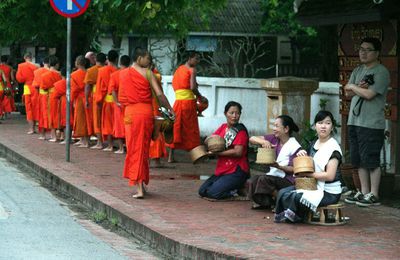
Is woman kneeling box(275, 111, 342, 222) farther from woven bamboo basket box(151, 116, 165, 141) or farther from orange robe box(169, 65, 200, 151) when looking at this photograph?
orange robe box(169, 65, 200, 151)

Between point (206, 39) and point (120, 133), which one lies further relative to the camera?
point (206, 39)

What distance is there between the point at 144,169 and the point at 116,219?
3.74 ft

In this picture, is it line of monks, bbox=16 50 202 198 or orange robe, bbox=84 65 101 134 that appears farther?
orange robe, bbox=84 65 101 134

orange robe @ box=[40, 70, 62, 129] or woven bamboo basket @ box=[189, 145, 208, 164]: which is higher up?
orange robe @ box=[40, 70, 62, 129]

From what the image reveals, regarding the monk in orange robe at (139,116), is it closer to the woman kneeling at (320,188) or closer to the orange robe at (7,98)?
the woman kneeling at (320,188)

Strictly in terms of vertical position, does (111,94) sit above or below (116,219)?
above

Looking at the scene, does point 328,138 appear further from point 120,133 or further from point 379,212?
point 120,133

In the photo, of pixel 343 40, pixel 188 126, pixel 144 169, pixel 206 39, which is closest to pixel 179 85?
pixel 188 126

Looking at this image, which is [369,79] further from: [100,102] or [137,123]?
[100,102]

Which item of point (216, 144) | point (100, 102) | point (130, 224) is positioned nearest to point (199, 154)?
point (216, 144)

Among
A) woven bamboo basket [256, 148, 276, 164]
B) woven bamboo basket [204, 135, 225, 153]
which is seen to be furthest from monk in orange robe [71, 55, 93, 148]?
woven bamboo basket [256, 148, 276, 164]

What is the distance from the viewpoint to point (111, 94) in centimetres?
1798

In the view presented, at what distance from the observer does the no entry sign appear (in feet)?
51.3

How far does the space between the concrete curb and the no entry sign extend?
2.49m
